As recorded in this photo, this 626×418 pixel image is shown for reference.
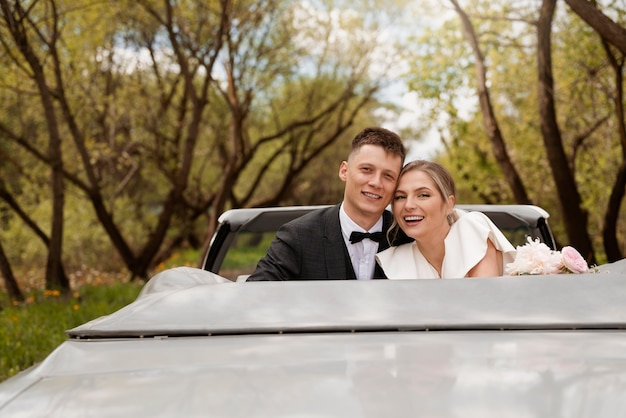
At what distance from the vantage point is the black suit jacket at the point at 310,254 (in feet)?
11.4

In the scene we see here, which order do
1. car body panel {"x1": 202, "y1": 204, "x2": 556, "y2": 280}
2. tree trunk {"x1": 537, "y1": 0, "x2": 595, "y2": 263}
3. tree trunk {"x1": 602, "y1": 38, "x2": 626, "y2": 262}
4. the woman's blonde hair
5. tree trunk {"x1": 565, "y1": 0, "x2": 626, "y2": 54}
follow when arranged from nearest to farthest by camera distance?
1. the woman's blonde hair
2. car body panel {"x1": 202, "y1": 204, "x2": 556, "y2": 280}
3. tree trunk {"x1": 565, "y1": 0, "x2": 626, "y2": 54}
4. tree trunk {"x1": 537, "y1": 0, "x2": 595, "y2": 263}
5. tree trunk {"x1": 602, "y1": 38, "x2": 626, "y2": 262}

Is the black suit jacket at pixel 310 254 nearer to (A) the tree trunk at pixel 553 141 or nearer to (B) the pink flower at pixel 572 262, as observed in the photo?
(B) the pink flower at pixel 572 262

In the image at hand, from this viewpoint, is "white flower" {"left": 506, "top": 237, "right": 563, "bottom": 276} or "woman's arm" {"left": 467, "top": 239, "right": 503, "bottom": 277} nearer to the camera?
"white flower" {"left": 506, "top": 237, "right": 563, "bottom": 276}

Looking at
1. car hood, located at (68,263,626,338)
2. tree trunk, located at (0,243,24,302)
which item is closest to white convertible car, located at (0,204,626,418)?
car hood, located at (68,263,626,338)

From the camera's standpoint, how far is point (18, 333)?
6867 millimetres

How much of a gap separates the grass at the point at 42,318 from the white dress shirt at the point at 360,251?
10.3 feet

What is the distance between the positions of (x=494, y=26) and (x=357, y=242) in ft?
49.5

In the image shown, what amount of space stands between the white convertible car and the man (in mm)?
1311

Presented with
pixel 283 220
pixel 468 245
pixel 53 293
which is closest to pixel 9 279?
Answer: pixel 53 293

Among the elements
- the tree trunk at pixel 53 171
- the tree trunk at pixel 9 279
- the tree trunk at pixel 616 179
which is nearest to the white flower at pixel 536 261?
the tree trunk at pixel 9 279

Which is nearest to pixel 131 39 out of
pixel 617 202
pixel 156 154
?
pixel 156 154

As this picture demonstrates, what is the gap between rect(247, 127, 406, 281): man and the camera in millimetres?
3447

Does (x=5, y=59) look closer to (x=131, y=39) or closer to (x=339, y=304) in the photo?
(x=131, y=39)

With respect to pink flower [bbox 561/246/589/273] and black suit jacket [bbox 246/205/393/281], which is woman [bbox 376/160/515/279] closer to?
black suit jacket [bbox 246/205/393/281]
